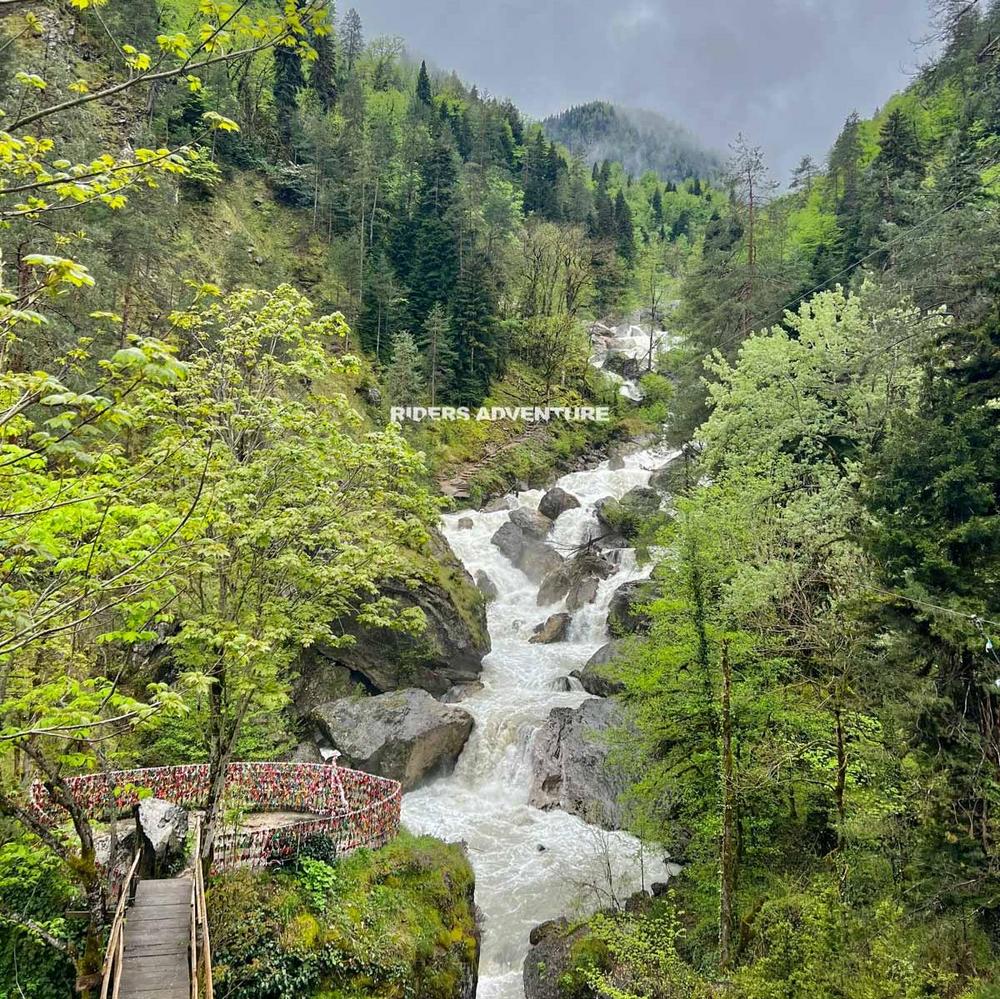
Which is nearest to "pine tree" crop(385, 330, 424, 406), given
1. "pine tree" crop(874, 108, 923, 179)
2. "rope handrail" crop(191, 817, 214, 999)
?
"pine tree" crop(874, 108, 923, 179)

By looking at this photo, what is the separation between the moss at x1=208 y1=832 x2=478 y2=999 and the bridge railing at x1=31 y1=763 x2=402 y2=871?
578 mm

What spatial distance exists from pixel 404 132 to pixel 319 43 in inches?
408

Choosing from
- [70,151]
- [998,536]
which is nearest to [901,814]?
[998,536]

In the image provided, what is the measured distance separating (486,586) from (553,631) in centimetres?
539

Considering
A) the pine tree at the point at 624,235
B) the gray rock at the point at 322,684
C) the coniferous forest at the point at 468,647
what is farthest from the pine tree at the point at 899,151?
the gray rock at the point at 322,684

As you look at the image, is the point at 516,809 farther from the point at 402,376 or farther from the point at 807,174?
the point at 807,174

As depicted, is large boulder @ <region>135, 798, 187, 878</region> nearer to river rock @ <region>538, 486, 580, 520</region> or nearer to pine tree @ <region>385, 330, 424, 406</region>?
river rock @ <region>538, 486, 580, 520</region>

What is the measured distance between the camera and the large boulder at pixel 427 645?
24219 mm

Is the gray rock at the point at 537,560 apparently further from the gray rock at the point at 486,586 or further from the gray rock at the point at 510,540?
the gray rock at the point at 486,586

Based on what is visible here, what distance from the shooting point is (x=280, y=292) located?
1191cm

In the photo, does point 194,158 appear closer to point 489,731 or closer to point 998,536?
point 998,536

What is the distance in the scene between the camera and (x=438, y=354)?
45.7m

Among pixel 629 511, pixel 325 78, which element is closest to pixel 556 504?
pixel 629 511

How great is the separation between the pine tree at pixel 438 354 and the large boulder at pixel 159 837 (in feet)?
119
